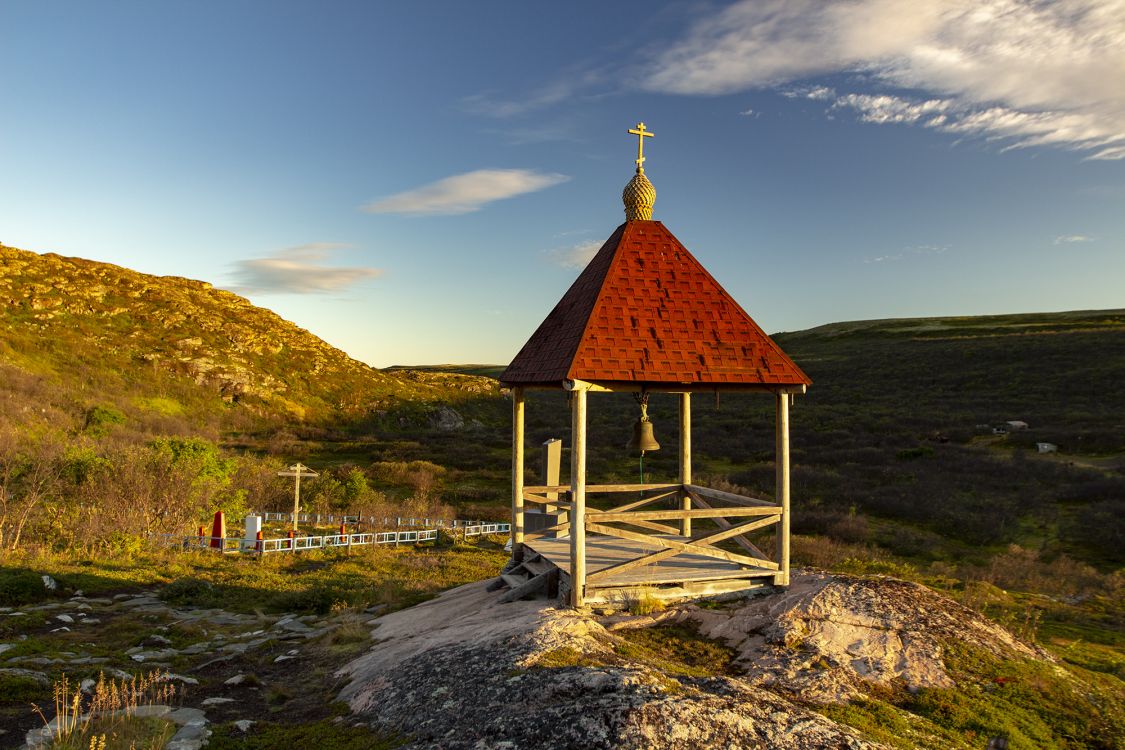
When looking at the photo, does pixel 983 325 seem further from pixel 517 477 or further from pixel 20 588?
pixel 20 588

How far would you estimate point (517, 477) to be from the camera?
10547 millimetres

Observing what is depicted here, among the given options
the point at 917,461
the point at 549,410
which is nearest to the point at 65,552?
the point at 917,461

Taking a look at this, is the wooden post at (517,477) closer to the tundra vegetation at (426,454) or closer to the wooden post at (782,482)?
the tundra vegetation at (426,454)

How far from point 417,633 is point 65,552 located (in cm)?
1345

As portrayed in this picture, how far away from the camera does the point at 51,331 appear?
49375 mm

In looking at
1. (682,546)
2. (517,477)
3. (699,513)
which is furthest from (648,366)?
(517,477)

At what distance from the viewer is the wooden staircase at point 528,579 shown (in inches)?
365

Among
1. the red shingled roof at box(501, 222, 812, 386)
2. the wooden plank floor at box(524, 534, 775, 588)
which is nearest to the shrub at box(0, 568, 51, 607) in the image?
the wooden plank floor at box(524, 534, 775, 588)

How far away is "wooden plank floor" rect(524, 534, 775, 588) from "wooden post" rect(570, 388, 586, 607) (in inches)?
11.8

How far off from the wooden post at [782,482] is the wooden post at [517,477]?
3996 mm

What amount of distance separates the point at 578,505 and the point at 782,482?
9.89 feet

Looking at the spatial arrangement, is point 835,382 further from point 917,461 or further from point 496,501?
point 496,501

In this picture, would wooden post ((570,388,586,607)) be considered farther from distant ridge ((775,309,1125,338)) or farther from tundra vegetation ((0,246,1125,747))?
distant ridge ((775,309,1125,338))

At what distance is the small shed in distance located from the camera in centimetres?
824
